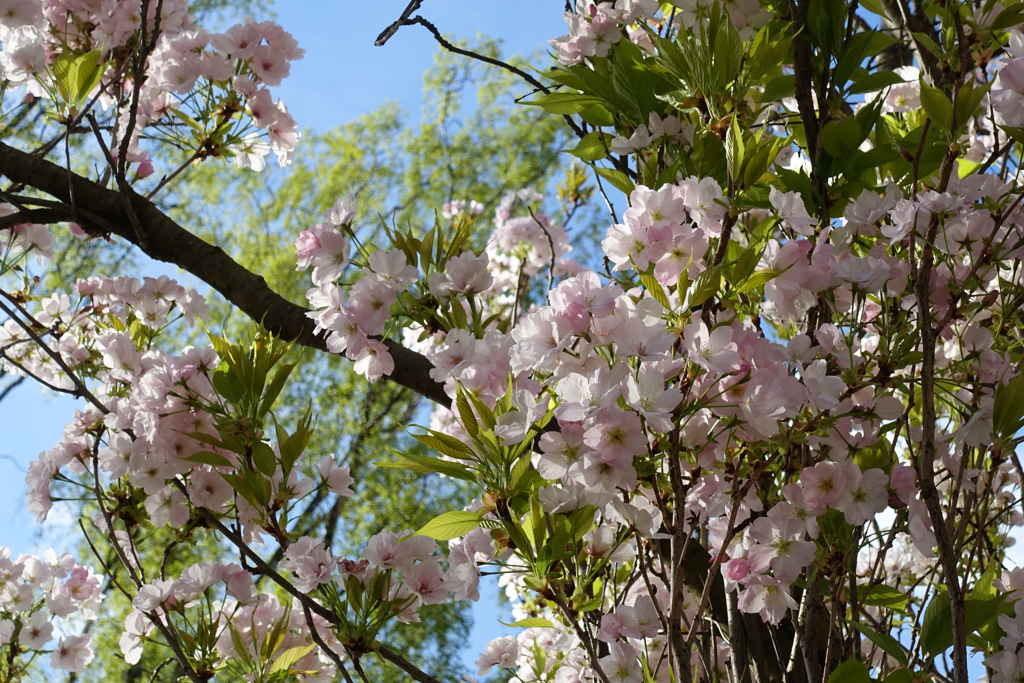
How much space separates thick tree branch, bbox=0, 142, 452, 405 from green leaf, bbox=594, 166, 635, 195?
611 mm

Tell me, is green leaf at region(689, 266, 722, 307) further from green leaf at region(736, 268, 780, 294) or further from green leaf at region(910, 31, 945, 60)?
green leaf at region(910, 31, 945, 60)

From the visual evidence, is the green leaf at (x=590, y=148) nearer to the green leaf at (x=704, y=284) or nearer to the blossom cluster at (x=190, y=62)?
the green leaf at (x=704, y=284)

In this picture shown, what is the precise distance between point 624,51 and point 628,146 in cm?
12

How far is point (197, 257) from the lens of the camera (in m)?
1.63

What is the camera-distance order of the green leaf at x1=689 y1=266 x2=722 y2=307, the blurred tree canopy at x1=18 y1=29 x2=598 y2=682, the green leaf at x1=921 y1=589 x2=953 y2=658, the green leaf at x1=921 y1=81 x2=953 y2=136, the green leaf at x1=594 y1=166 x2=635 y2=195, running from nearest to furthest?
the green leaf at x1=689 y1=266 x2=722 y2=307 < the green leaf at x1=921 y1=589 x2=953 y2=658 < the green leaf at x1=921 y1=81 x2=953 y2=136 < the green leaf at x1=594 y1=166 x2=635 y2=195 < the blurred tree canopy at x1=18 y1=29 x2=598 y2=682

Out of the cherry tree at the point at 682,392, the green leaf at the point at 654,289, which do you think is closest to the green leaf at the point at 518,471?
the cherry tree at the point at 682,392

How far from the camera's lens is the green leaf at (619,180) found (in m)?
0.99

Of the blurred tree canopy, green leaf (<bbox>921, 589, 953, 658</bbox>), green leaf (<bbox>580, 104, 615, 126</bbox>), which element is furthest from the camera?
the blurred tree canopy

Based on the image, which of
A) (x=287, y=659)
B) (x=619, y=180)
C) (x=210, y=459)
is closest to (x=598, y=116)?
(x=619, y=180)

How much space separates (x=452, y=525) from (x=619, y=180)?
1.67ft

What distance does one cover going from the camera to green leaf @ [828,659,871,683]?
715 millimetres

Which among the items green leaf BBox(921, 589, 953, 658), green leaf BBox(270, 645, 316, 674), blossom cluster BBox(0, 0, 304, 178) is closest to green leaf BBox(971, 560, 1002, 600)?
green leaf BBox(921, 589, 953, 658)

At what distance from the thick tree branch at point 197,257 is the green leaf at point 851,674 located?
91 centimetres

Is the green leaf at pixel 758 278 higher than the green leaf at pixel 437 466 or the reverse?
higher
